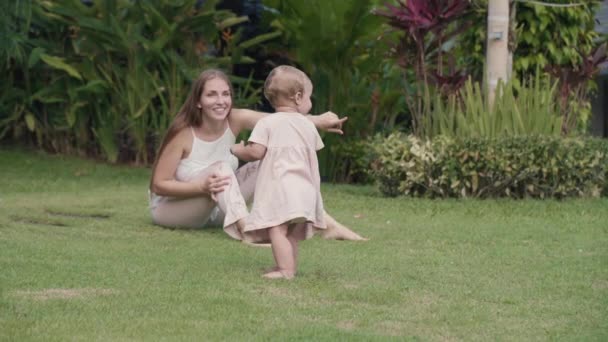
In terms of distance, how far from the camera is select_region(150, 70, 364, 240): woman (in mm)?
7453

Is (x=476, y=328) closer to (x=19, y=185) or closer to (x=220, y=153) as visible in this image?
(x=220, y=153)

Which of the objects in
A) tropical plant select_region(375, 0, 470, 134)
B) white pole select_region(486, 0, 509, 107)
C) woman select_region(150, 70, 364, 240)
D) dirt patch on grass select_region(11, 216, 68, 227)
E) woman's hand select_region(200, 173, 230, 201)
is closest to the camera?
woman's hand select_region(200, 173, 230, 201)

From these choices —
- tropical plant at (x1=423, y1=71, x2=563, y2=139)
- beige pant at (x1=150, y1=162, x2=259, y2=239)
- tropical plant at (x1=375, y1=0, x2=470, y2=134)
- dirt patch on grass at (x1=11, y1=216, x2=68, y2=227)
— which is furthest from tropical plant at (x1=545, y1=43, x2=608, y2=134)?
dirt patch on grass at (x1=11, y1=216, x2=68, y2=227)

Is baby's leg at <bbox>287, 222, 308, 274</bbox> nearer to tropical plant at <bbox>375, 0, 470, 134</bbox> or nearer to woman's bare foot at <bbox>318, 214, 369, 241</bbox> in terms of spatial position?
woman's bare foot at <bbox>318, 214, 369, 241</bbox>

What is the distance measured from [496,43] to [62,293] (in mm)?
6114

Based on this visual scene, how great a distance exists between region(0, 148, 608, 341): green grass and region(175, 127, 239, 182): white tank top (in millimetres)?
421

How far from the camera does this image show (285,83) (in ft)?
18.9

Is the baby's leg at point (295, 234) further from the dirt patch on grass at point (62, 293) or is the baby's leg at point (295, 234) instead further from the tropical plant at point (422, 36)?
the tropical plant at point (422, 36)

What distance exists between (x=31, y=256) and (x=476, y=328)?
263 cm

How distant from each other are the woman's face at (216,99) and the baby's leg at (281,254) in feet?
6.05

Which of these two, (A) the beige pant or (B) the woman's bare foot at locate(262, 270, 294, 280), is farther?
(A) the beige pant

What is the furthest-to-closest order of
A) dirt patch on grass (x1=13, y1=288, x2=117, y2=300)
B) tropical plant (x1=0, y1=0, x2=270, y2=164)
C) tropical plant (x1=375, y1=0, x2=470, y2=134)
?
1. tropical plant (x1=0, y1=0, x2=270, y2=164)
2. tropical plant (x1=375, y1=0, x2=470, y2=134)
3. dirt patch on grass (x1=13, y1=288, x2=117, y2=300)

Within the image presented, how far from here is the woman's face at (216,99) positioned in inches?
291

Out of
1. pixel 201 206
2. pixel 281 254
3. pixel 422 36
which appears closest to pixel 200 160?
pixel 201 206
